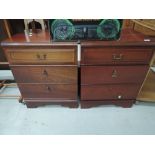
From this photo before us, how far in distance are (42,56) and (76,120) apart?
2.36ft

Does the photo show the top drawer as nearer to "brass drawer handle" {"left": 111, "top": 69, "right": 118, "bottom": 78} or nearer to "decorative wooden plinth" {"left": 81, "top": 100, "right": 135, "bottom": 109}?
"brass drawer handle" {"left": 111, "top": 69, "right": 118, "bottom": 78}

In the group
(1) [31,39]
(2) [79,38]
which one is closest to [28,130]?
(1) [31,39]

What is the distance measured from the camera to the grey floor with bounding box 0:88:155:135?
134 centimetres

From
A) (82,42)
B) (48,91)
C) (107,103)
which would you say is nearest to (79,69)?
(82,42)

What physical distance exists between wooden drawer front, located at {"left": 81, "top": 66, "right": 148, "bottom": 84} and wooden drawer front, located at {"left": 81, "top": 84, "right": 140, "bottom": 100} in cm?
6

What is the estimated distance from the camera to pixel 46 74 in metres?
1.28

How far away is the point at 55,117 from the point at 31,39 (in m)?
0.80

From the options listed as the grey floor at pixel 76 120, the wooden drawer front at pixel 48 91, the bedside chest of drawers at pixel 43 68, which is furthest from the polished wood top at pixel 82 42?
the grey floor at pixel 76 120

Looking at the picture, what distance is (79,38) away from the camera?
3.81 feet

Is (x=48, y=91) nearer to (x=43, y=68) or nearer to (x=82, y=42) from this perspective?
(x=43, y=68)

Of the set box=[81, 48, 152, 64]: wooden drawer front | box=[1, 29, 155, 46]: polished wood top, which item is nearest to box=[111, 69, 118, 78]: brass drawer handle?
box=[81, 48, 152, 64]: wooden drawer front

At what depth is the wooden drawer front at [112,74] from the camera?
124 centimetres

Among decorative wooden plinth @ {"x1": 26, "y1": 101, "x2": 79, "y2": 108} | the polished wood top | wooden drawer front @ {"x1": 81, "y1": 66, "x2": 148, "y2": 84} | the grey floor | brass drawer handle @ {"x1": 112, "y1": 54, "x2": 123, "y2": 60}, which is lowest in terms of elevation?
the grey floor

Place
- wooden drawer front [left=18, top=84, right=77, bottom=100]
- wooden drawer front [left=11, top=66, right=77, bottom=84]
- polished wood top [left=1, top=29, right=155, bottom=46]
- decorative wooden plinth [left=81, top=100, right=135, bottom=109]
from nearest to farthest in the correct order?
polished wood top [left=1, top=29, right=155, bottom=46] < wooden drawer front [left=11, top=66, right=77, bottom=84] < wooden drawer front [left=18, top=84, right=77, bottom=100] < decorative wooden plinth [left=81, top=100, right=135, bottom=109]
